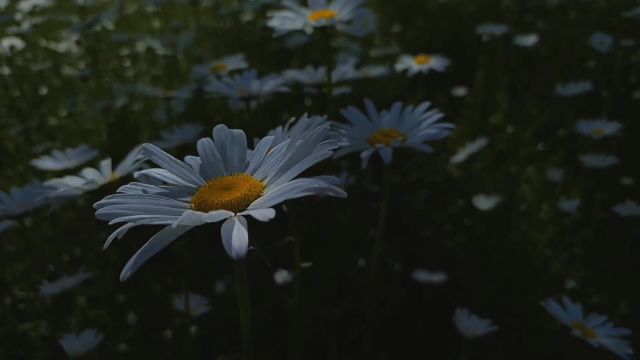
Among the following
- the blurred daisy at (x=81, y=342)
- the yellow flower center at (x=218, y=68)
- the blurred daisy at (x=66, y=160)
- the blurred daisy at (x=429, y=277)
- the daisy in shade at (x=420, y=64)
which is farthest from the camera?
the yellow flower center at (x=218, y=68)

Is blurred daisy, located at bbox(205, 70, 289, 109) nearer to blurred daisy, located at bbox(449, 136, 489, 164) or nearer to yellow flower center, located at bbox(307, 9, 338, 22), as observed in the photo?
yellow flower center, located at bbox(307, 9, 338, 22)

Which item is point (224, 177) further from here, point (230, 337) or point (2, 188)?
point (2, 188)

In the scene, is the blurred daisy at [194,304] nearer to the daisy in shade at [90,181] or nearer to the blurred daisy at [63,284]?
the blurred daisy at [63,284]

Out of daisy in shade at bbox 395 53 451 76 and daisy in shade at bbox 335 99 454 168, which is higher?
daisy in shade at bbox 335 99 454 168

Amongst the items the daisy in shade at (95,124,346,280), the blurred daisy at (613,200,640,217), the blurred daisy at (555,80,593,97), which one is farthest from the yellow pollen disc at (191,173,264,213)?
the blurred daisy at (555,80,593,97)

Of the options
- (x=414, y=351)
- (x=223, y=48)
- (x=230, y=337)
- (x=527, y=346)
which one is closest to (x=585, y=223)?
(x=527, y=346)

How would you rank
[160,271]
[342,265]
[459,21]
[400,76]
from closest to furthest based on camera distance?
[342,265], [160,271], [400,76], [459,21]

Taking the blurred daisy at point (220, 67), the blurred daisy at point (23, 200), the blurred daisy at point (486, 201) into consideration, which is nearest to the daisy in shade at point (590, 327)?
the blurred daisy at point (486, 201)
